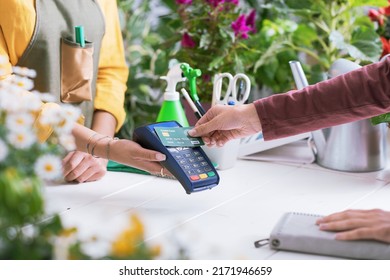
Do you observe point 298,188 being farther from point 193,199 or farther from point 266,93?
point 266,93

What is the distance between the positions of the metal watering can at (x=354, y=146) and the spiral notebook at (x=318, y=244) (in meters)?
0.47

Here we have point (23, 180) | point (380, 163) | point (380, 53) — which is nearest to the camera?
point (23, 180)

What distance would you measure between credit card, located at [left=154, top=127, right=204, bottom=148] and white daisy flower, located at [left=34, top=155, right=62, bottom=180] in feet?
2.07

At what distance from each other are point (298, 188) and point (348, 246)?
0.37 metres

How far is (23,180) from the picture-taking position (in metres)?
0.53

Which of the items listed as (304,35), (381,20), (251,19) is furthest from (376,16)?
(251,19)

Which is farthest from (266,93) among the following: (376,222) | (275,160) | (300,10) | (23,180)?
(23,180)

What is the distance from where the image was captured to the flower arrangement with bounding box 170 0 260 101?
1684mm

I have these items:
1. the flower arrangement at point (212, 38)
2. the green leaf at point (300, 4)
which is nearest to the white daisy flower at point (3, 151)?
the flower arrangement at point (212, 38)

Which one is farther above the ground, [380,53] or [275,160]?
[380,53]

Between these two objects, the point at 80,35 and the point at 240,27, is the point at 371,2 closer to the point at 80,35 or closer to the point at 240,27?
the point at 240,27

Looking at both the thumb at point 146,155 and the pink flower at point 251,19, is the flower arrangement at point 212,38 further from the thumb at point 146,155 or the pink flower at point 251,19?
the thumb at point 146,155

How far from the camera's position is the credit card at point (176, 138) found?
1209 millimetres

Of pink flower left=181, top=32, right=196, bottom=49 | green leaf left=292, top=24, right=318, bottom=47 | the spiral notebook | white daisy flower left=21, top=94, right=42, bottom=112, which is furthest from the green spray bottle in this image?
white daisy flower left=21, top=94, right=42, bottom=112
